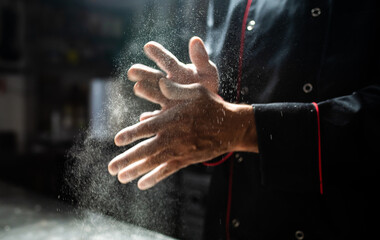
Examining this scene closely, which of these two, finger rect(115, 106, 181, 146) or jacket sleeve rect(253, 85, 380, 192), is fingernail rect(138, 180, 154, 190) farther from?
jacket sleeve rect(253, 85, 380, 192)

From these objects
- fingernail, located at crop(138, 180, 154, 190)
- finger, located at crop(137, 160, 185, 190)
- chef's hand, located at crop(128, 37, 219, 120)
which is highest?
chef's hand, located at crop(128, 37, 219, 120)

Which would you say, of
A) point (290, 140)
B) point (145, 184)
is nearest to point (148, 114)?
point (145, 184)

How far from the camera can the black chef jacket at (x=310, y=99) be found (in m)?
0.55

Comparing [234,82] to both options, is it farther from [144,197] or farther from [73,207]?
[73,207]

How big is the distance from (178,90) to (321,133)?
0.25m

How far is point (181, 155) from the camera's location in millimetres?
571

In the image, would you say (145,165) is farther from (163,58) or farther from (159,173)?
(163,58)

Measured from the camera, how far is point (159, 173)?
606 millimetres

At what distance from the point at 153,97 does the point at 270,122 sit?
0.66 feet

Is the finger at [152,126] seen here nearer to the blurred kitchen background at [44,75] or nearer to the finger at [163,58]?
the finger at [163,58]

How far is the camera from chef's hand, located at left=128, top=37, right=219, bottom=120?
1.81 feet

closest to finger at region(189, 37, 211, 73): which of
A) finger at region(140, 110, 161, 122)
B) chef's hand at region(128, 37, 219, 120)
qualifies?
chef's hand at region(128, 37, 219, 120)

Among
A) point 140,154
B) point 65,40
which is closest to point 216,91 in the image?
point 140,154

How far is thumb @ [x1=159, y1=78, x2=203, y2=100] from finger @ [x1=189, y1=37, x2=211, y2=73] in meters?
0.05
